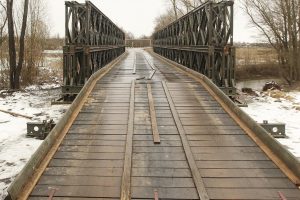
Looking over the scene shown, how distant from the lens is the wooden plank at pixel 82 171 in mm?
5094

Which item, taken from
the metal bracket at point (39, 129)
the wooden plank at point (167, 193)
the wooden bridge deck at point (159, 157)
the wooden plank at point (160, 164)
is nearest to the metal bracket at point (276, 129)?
the wooden bridge deck at point (159, 157)

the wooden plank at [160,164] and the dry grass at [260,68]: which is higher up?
the dry grass at [260,68]

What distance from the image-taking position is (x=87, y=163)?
5438 millimetres

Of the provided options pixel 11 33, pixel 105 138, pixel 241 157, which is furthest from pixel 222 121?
pixel 11 33

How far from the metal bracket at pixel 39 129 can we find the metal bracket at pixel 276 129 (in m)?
5.82

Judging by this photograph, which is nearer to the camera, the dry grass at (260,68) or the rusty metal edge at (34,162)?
the rusty metal edge at (34,162)

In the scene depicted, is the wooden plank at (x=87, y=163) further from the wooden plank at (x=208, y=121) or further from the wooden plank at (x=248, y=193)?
the wooden plank at (x=208, y=121)

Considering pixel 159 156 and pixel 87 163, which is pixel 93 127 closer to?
pixel 87 163

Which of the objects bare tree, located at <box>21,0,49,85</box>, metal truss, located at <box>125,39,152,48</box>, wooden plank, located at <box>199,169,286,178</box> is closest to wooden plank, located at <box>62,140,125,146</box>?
wooden plank, located at <box>199,169,286,178</box>

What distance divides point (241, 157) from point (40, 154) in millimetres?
3267

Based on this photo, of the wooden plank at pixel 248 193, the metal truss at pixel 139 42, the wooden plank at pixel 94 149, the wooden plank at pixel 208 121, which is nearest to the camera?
the wooden plank at pixel 248 193

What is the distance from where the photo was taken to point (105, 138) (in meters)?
6.43

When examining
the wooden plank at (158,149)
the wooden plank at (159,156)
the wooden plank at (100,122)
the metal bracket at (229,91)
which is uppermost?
the metal bracket at (229,91)

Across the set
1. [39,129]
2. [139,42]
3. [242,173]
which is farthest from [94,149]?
[139,42]
